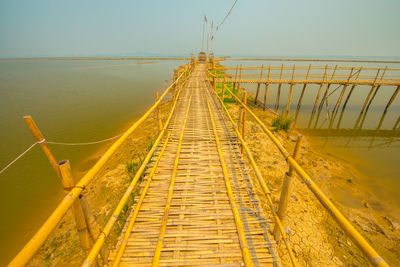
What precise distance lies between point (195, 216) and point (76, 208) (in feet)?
6.24

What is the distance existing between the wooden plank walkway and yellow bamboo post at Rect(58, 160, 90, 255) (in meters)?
0.69

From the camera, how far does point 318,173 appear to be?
694cm

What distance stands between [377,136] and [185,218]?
1492 centimetres

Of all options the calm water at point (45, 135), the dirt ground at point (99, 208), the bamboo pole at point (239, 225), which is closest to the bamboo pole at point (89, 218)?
the dirt ground at point (99, 208)

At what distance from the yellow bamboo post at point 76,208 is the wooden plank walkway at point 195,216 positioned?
689 millimetres

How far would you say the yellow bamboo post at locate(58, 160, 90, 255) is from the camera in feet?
5.32

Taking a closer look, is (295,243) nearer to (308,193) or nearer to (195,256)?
(308,193)

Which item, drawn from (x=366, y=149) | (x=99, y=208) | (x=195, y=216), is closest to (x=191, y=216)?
(x=195, y=216)

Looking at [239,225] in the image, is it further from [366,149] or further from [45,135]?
[45,135]

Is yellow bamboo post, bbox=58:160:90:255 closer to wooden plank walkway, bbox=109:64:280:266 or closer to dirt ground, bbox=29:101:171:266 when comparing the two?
dirt ground, bbox=29:101:171:266

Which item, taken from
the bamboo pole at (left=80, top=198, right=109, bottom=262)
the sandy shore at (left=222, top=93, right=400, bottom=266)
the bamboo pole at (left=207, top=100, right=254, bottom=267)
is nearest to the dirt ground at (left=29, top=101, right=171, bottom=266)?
the bamboo pole at (left=80, top=198, right=109, bottom=262)

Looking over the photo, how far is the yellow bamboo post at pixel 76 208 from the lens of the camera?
1623 mm

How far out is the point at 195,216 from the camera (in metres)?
3.05

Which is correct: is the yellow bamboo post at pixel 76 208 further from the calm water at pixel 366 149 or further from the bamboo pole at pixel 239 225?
the calm water at pixel 366 149
